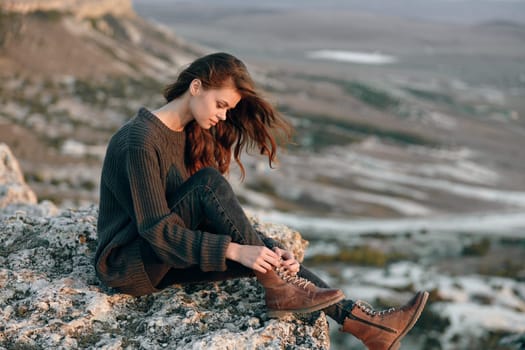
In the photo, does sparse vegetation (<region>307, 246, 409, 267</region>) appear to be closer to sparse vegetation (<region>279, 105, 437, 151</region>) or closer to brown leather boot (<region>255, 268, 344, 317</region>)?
brown leather boot (<region>255, 268, 344, 317</region>)

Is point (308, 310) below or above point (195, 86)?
below

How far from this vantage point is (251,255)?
3.83 m

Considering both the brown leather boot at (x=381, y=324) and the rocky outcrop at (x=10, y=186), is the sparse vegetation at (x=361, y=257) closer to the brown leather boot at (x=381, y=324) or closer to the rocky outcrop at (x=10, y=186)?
the rocky outcrop at (x=10, y=186)

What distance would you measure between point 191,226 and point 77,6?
61.7m

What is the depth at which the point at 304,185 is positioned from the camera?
3056 centimetres

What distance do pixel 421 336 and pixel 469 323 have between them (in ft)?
3.76

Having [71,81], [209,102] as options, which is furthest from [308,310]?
[71,81]

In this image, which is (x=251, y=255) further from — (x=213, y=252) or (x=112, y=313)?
(x=112, y=313)

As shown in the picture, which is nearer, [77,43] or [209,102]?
[209,102]

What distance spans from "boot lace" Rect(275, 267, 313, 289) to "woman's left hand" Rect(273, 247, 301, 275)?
0.03 meters

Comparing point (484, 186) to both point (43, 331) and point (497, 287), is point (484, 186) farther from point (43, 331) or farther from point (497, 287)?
point (43, 331)

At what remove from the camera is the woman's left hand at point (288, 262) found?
4027 millimetres

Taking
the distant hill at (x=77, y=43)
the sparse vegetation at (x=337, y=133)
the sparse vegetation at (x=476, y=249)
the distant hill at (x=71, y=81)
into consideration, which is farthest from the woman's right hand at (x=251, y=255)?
the distant hill at (x=77, y=43)

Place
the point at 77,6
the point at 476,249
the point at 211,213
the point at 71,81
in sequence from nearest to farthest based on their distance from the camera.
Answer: the point at 211,213
the point at 476,249
the point at 71,81
the point at 77,6
